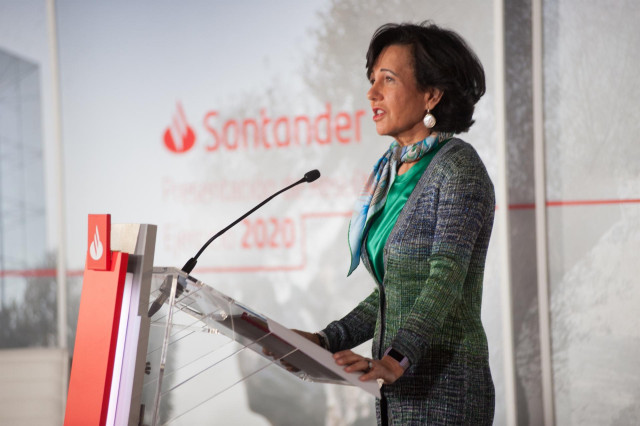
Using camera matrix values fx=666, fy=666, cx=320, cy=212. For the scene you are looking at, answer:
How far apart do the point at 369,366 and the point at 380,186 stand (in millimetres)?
556

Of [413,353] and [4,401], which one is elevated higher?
[413,353]

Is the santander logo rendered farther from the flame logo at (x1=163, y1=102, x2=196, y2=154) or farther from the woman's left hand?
the woman's left hand

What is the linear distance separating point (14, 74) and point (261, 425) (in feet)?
8.17

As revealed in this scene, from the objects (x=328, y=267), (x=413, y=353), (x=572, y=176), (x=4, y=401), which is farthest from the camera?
(x=328, y=267)

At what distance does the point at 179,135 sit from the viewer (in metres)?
3.71

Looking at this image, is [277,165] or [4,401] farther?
[277,165]

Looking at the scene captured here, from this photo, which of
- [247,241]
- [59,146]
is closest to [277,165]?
[247,241]

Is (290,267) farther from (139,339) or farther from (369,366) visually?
(139,339)

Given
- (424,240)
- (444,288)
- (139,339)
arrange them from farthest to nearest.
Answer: (424,240), (444,288), (139,339)

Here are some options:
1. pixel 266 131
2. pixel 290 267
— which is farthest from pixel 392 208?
pixel 266 131

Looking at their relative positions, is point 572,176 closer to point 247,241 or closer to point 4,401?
point 247,241

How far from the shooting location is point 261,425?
3.54 m

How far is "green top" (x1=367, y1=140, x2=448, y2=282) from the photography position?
1555 millimetres

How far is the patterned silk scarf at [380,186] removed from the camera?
1.58m
